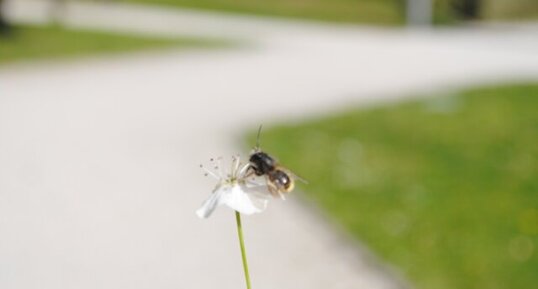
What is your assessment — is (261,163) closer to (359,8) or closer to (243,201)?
(243,201)

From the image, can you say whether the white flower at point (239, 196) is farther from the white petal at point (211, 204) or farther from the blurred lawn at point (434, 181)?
the blurred lawn at point (434, 181)

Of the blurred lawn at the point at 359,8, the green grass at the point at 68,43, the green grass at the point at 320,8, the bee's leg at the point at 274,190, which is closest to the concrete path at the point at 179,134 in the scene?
the bee's leg at the point at 274,190

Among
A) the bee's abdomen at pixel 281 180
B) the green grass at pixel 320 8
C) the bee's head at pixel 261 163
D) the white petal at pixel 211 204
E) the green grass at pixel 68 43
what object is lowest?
the white petal at pixel 211 204

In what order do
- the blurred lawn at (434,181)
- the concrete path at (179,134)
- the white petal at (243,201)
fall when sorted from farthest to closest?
the blurred lawn at (434,181) → the concrete path at (179,134) → the white petal at (243,201)

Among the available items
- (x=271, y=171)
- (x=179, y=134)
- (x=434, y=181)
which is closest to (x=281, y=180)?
(x=271, y=171)

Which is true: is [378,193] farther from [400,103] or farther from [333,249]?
[400,103]

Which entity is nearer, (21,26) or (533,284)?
(533,284)

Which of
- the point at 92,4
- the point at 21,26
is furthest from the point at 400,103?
the point at 92,4
